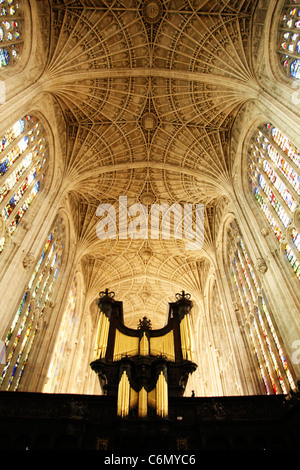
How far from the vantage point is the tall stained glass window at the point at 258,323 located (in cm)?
1272

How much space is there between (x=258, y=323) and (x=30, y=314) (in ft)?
38.4

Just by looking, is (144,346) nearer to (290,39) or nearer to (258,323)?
(258,323)

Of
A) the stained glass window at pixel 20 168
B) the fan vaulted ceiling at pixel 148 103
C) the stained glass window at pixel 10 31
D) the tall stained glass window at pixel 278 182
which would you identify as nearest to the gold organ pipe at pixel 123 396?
the stained glass window at pixel 20 168

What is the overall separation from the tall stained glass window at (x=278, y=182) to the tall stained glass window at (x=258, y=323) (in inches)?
113

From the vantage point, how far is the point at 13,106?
497 inches

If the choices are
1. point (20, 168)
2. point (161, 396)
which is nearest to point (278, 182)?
point (161, 396)

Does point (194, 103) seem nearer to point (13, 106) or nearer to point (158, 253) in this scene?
point (13, 106)

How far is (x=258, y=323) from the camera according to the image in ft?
50.2

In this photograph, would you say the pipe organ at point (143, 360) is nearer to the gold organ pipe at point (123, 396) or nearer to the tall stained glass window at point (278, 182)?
the gold organ pipe at point (123, 396)

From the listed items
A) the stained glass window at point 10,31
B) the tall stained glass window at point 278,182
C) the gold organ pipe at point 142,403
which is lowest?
the gold organ pipe at point 142,403

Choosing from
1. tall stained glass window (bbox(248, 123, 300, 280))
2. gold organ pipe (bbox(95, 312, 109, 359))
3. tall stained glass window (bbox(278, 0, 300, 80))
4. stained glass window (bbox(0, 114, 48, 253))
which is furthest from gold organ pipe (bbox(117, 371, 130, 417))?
tall stained glass window (bbox(278, 0, 300, 80))

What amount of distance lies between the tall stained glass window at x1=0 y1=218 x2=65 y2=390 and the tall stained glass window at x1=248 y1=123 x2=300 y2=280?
12.1 meters

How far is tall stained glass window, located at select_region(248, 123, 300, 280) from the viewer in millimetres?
12695

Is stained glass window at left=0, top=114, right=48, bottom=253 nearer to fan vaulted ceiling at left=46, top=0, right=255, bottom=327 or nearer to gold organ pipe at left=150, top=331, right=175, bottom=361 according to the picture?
fan vaulted ceiling at left=46, top=0, right=255, bottom=327
